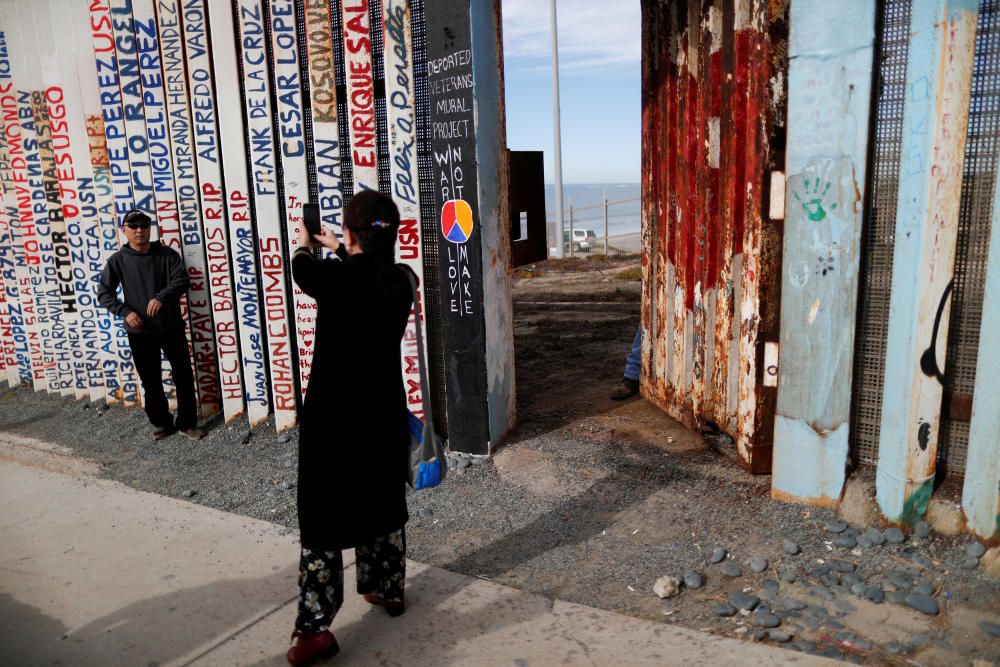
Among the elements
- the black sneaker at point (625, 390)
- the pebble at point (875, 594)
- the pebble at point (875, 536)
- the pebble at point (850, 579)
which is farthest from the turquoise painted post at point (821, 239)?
the black sneaker at point (625, 390)

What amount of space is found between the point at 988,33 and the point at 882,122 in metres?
0.52

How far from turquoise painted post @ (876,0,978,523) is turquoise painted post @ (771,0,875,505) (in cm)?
20

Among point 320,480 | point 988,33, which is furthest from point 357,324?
point 988,33

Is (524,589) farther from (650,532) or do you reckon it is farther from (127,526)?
(127,526)

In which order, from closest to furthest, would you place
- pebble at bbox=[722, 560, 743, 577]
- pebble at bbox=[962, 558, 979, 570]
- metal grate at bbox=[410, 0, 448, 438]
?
A: pebble at bbox=[962, 558, 979, 570] < pebble at bbox=[722, 560, 743, 577] < metal grate at bbox=[410, 0, 448, 438]

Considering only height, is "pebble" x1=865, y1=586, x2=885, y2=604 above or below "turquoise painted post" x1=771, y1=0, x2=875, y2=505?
below

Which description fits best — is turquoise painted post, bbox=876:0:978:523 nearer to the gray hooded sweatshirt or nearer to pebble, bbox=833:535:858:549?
pebble, bbox=833:535:858:549

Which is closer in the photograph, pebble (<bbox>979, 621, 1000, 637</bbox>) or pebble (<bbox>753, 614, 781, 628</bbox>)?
pebble (<bbox>979, 621, 1000, 637</bbox>)

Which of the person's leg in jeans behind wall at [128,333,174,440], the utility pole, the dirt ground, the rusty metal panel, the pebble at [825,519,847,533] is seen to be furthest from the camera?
the utility pole

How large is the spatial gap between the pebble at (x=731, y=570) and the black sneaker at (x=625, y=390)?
2.48 meters

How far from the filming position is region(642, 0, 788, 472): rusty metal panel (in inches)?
160

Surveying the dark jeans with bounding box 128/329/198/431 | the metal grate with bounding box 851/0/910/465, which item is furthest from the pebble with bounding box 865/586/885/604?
the dark jeans with bounding box 128/329/198/431

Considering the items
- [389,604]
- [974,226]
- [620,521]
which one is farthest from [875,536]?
[389,604]

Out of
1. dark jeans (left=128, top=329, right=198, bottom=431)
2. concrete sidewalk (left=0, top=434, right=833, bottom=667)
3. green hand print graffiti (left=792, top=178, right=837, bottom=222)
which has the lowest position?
concrete sidewalk (left=0, top=434, right=833, bottom=667)
